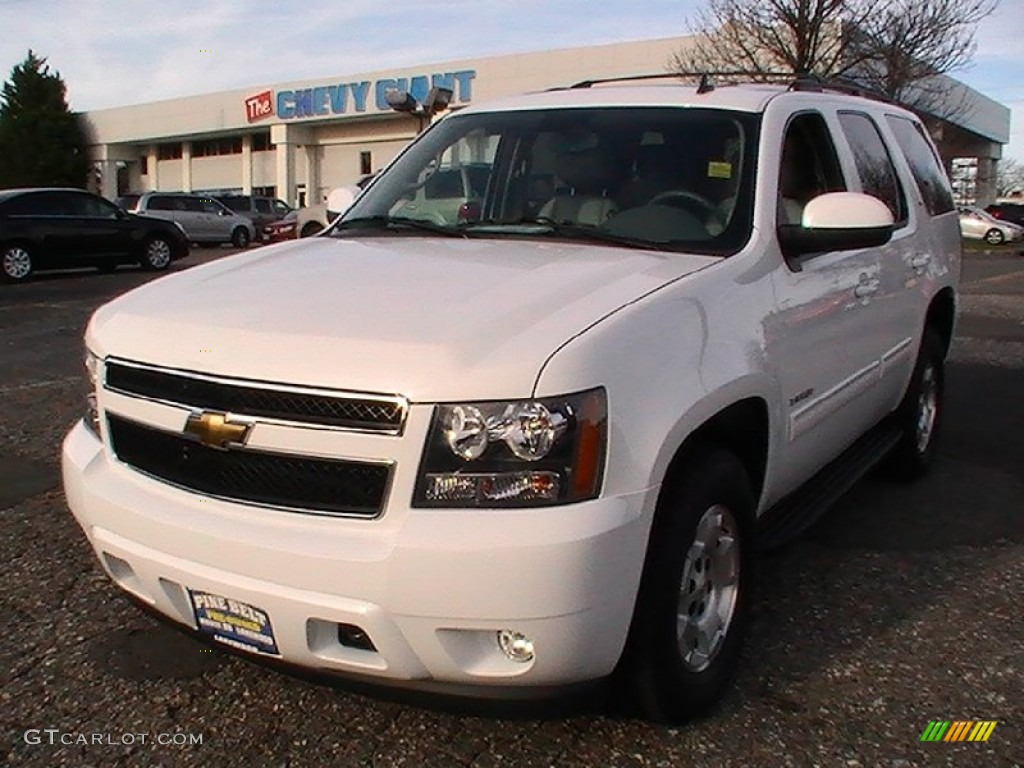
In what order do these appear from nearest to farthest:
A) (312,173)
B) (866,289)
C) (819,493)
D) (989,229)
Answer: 1. (819,493)
2. (866,289)
3. (989,229)
4. (312,173)

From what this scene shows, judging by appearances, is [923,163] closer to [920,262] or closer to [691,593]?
[920,262]

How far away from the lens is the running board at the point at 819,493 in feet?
11.5

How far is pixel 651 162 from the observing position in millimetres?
3746

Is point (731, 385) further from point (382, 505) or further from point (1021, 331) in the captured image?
point (1021, 331)

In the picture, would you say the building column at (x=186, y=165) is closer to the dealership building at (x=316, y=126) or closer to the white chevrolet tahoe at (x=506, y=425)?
the dealership building at (x=316, y=126)

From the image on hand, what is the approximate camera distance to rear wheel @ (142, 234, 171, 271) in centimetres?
1925

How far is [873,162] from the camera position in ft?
15.2

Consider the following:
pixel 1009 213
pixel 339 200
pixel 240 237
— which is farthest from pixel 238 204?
pixel 339 200

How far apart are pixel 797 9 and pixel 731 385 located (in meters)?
23.2

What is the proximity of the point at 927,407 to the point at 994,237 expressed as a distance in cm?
3445

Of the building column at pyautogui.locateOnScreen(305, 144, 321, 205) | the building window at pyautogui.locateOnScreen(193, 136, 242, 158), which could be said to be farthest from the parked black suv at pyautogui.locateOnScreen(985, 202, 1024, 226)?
the building window at pyautogui.locateOnScreen(193, 136, 242, 158)

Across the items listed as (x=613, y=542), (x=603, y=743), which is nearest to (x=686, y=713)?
(x=603, y=743)

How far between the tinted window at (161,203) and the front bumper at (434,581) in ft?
91.5

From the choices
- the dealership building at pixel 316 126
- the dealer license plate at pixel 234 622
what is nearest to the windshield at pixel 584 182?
the dealer license plate at pixel 234 622
